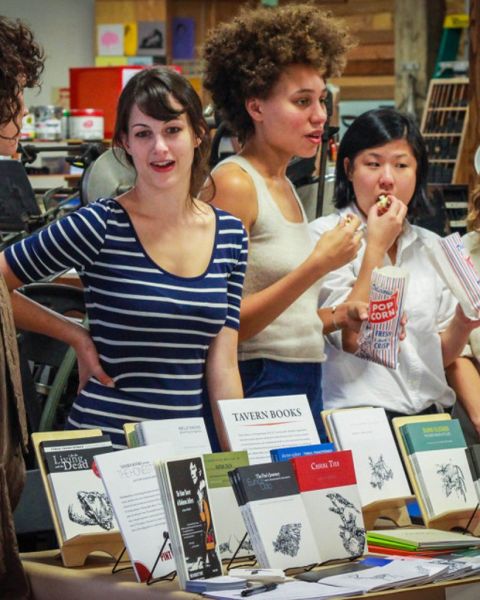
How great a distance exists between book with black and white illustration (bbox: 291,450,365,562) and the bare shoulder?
0.68 metres

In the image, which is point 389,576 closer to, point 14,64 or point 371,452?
point 371,452

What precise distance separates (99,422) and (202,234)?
409mm

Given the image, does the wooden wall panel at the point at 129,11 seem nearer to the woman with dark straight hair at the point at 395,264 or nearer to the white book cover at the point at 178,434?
the woman with dark straight hair at the point at 395,264

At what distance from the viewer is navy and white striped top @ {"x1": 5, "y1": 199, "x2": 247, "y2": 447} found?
84.5 inches

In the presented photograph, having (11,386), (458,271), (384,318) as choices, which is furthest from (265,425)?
(458,271)

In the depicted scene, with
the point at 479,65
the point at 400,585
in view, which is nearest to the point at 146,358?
the point at 400,585

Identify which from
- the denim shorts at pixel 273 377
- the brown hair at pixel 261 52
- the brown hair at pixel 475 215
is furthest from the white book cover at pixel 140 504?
the brown hair at pixel 475 215

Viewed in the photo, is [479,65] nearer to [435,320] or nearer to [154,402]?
[435,320]

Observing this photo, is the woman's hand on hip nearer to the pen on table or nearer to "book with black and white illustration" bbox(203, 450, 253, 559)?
"book with black and white illustration" bbox(203, 450, 253, 559)

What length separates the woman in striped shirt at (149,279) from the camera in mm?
2152

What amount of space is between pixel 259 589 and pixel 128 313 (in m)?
0.63

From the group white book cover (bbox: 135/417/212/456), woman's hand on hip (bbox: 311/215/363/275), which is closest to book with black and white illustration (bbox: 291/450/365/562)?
white book cover (bbox: 135/417/212/456)

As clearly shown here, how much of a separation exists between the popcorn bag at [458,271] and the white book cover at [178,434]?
0.80 meters

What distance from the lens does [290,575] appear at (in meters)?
1.85
